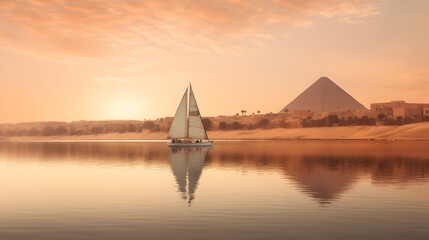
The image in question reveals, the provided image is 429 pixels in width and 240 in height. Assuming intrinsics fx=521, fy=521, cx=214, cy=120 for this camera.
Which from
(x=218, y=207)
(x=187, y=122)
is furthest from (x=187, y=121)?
(x=218, y=207)

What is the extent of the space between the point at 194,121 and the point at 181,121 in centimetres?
279

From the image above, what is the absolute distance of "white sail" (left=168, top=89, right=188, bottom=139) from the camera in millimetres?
102369

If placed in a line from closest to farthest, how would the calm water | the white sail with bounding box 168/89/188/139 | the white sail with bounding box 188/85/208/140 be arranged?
the calm water
the white sail with bounding box 168/89/188/139
the white sail with bounding box 188/85/208/140

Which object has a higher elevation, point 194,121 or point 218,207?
point 194,121

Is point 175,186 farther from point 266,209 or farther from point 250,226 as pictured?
point 250,226

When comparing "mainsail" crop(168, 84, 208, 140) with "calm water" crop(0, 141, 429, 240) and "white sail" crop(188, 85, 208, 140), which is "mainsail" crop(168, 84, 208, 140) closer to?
"white sail" crop(188, 85, 208, 140)

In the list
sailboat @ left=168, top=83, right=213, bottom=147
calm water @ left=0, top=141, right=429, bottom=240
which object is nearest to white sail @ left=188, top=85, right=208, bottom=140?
sailboat @ left=168, top=83, right=213, bottom=147

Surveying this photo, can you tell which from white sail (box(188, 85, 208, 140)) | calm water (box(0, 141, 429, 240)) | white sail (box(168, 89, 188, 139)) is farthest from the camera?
white sail (box(188, 85, 208, 140))

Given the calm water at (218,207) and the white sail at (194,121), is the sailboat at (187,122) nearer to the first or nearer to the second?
the white sail at (194,121)

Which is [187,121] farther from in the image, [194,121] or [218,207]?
[218,207]

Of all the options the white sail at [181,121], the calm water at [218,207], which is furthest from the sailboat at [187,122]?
the calm water at [218,207]

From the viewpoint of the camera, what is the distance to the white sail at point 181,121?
10237 cm

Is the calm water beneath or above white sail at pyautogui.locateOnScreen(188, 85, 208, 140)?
beneath

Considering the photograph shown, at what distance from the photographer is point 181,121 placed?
349 feet
